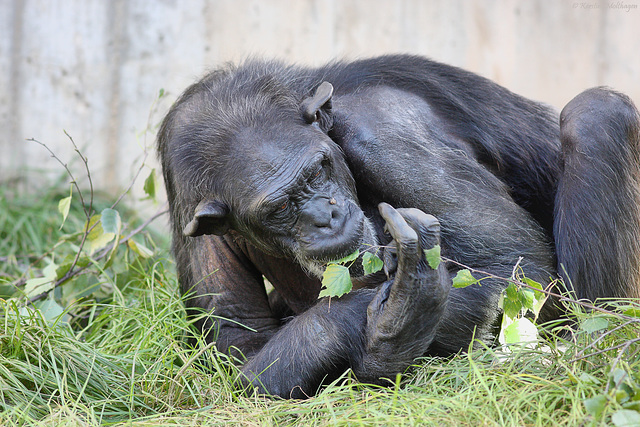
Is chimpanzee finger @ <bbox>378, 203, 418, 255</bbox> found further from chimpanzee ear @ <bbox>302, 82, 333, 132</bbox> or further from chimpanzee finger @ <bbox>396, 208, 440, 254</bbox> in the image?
chimpanzee ear @ <bbox>302, 82, 333, 132</bbox>

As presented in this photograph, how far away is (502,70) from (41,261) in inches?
301

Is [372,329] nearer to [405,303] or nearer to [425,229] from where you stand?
[405,303]

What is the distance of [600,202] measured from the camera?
462 cm

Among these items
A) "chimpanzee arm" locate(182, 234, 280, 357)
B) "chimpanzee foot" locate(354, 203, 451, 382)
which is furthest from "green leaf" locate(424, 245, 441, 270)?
"chimpanzee arm" locate(182, 234, 280, 357)

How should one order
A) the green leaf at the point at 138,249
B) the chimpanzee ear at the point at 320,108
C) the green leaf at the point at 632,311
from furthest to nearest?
the green leaf at the point at 138,249 → the chimpanzee ear at the point at 320,108 → the green leaf at the point at 632,311

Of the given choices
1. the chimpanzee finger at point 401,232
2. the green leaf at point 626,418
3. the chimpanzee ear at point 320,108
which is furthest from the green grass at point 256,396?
the chimpanzee ear at point 320,108

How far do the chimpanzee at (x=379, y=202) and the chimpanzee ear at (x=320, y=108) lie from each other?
1cm

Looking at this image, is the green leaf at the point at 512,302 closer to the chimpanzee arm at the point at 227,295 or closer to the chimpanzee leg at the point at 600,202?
the chimpanzee leg at the point at 600,202

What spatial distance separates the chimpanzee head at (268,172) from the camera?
4.12m

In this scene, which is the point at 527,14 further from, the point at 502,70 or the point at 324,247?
the point at 324,247

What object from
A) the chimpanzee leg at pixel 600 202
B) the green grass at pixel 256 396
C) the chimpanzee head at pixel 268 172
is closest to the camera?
the green grass at pixel 256 396

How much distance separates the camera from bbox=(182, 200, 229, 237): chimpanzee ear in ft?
14.1

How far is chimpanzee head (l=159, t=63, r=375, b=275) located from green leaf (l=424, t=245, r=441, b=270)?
525 mm

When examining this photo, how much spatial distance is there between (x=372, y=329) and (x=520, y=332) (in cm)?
80
